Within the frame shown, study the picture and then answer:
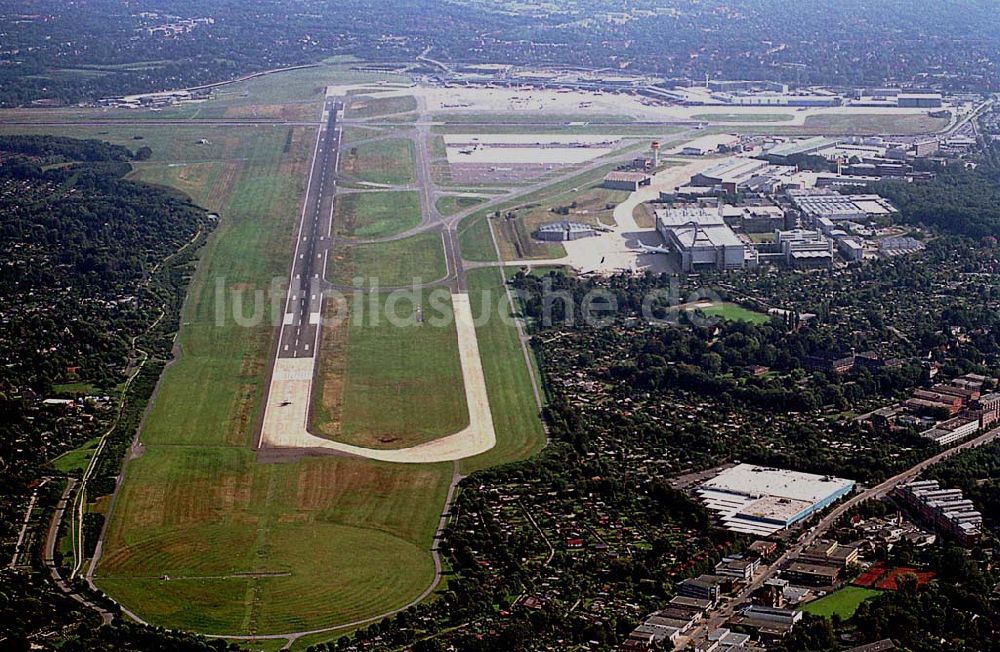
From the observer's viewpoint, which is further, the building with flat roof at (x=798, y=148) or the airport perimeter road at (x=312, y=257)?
the building with flat roof at (x=798, y=148)

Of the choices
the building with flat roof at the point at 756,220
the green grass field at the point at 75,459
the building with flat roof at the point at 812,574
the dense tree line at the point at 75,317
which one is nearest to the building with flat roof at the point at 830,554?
the building with flat roof at the point at 812,574

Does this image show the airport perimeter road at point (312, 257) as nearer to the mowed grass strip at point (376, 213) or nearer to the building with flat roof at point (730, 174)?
the mowed grass strip at point (376, 213)

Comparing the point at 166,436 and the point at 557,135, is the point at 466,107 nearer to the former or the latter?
the point at 557,135

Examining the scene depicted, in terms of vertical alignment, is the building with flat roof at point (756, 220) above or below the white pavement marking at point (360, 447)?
above

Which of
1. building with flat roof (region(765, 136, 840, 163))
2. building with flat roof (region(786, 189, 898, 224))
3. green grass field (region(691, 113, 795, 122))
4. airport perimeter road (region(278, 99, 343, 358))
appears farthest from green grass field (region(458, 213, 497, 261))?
green grass field (region(691, 113, 795, 122))

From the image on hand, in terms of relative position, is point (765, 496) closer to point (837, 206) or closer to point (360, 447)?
point (360, 447)

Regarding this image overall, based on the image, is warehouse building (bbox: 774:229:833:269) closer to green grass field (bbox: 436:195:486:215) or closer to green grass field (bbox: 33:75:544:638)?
green grass field (bbox: 33:75:544:638)

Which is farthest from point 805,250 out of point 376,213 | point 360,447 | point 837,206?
point 360,447
